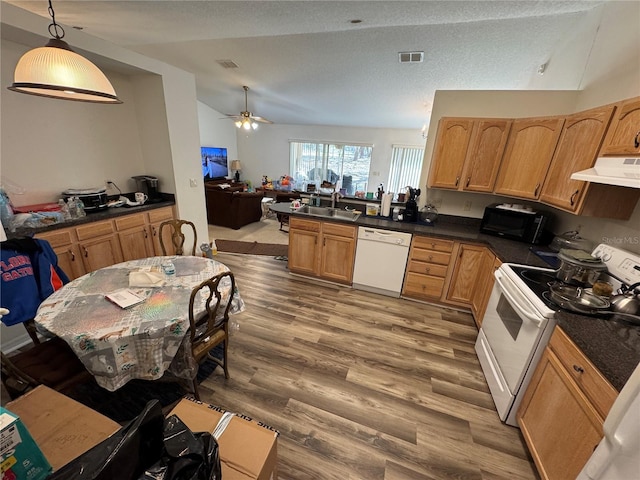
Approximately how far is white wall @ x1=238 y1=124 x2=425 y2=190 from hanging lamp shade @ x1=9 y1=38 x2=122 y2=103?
751cm

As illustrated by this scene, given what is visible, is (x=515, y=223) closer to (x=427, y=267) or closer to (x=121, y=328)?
(x=427, y=267)

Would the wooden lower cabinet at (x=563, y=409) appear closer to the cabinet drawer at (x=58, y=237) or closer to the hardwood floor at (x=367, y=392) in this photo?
the hardwood floor at (x=367, y=392)

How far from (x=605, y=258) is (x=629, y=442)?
5.26ft

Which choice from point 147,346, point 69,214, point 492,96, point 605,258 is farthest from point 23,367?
point 492,96

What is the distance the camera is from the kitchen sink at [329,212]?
3.37m

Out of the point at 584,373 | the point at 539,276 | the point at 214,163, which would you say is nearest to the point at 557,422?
the point at 584,373

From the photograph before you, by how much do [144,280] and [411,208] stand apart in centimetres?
278

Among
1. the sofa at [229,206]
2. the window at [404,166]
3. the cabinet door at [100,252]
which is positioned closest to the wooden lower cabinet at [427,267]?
the cabinet door at [100,252]

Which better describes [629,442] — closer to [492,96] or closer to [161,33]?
[492,96]

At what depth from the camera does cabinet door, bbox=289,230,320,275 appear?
3.29 meters

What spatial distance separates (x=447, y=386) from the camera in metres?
1.94

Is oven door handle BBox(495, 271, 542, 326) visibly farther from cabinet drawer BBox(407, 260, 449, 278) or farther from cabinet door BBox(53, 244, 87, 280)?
cabinet door BBox(53, 244, 87, 280)

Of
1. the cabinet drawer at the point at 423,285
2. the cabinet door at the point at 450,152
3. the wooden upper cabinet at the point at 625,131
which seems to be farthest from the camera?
the cabinet drawer at the point at 423,285

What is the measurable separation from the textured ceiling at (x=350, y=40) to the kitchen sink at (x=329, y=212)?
6.64 ft
